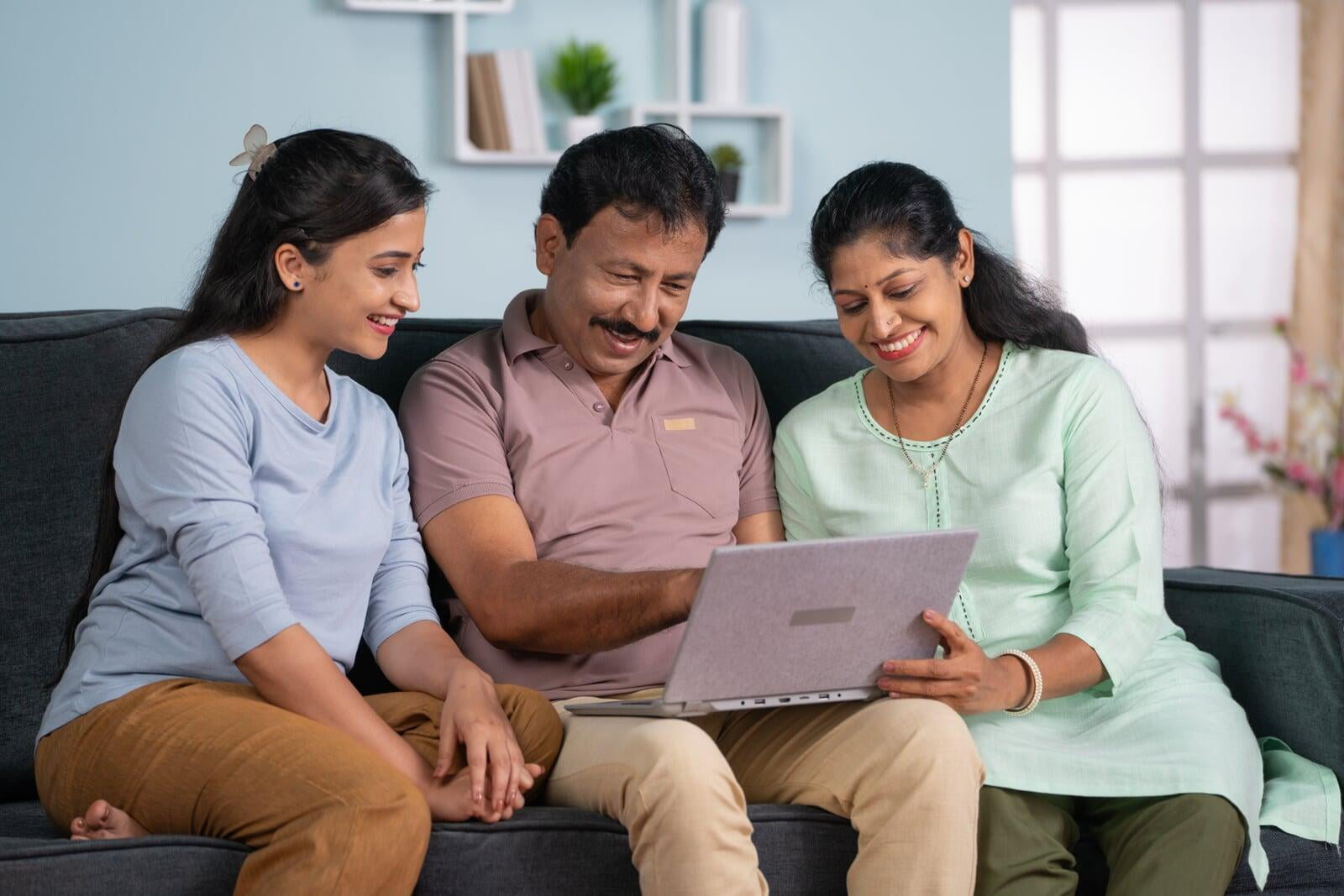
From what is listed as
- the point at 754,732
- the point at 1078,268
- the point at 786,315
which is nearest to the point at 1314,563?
the point at 1078,268

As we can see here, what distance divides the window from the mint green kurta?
295cm

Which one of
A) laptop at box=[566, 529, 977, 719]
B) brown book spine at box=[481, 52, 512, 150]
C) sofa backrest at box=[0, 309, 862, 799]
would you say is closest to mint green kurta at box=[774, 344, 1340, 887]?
laptop at box=[566, 529, 977, 719]

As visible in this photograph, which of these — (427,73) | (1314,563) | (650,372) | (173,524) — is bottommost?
(1314,563)

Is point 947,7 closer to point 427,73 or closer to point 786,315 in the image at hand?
point 786,315

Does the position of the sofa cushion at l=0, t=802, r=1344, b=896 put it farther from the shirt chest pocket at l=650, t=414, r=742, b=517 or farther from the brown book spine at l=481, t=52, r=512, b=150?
the brown book spine at l=481, t=52, r=512, b=150

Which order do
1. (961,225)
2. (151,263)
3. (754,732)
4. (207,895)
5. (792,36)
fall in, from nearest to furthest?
(207,895)
(754,732)
(961,225)
(151,263)
(792,36)

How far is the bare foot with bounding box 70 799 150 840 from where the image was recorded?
1.45 m

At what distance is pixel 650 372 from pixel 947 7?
2.30m

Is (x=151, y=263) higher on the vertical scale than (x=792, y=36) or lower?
lower

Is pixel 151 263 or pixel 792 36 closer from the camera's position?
pixel 151 263

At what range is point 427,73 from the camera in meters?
3.58

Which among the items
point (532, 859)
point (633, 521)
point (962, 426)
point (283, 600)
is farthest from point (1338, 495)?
point (283, 600)

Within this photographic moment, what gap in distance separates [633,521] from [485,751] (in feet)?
1.56

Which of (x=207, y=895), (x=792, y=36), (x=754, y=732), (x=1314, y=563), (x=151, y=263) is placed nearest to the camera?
(x=207, y=895)
